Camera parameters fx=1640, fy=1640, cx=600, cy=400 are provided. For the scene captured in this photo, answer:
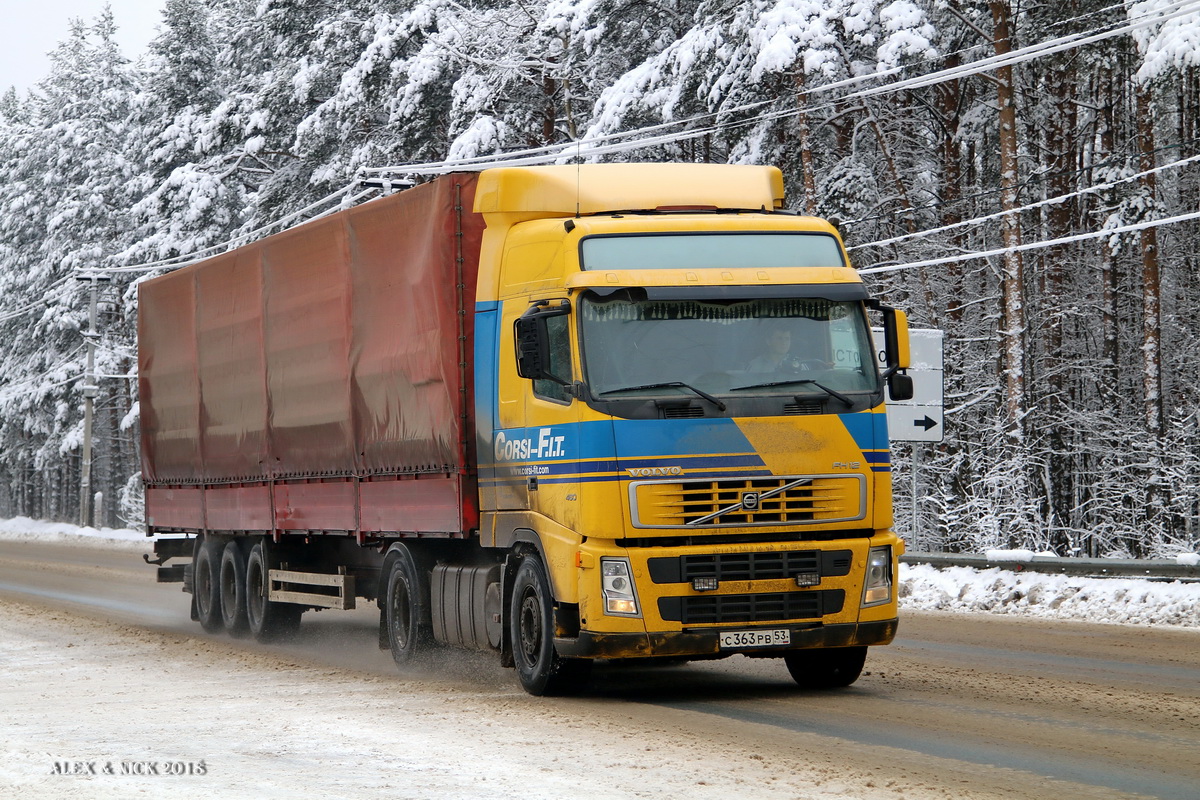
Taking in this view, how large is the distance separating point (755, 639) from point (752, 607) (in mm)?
209

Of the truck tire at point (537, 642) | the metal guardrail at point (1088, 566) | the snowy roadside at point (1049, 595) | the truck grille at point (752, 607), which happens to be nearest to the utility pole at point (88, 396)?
the snowy roadside at point (1049, 595)

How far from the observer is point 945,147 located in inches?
1398

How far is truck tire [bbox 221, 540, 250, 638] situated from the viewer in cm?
1839

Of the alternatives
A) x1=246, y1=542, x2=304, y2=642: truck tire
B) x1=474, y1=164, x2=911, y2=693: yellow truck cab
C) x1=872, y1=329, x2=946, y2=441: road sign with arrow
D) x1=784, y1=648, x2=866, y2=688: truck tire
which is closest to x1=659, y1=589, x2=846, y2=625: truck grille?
x1=474, y1=164, x2=911, y2=693: yellow truck cab

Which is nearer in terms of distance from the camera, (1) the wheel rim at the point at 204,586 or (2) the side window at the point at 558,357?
(2) the side window at the point at 558,357

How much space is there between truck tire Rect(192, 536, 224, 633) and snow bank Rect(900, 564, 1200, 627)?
8.21m

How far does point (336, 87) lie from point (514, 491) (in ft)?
113

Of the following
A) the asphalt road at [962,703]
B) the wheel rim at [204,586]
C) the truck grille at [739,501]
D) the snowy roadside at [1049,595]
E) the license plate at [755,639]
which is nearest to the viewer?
the asphalt road at [962,703]

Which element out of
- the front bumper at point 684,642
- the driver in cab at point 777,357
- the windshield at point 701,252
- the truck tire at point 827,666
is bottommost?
the truck tire at point 827,666

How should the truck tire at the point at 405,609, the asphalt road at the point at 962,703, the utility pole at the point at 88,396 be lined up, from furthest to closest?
1. the utility pole at the point at 88,396
2. the truck tire at the point at 405,609
3. the asphalt road at the point at 962,703

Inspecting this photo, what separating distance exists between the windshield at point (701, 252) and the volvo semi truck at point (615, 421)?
18 millimetres

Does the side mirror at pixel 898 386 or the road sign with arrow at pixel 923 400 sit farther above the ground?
the road sign with arrow at pixel 923 400

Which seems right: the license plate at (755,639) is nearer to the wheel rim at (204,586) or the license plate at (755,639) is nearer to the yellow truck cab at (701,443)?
the yellow truck cab at (701,443)

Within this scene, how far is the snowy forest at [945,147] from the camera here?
85.0 ft
